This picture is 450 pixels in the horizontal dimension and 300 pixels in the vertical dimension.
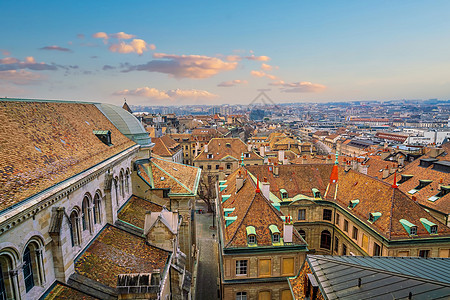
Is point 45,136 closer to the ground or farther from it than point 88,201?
farther from it

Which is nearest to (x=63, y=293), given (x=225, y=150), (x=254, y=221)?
(x=254, y=221)

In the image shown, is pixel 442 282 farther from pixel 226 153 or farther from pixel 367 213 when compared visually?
pixel 226 153

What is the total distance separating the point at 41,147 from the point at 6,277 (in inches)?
305

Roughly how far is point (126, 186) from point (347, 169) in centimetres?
3253

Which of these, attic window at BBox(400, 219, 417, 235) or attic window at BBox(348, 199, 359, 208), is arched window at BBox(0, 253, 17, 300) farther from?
attic window at BBox(348, 199, 359, 208)

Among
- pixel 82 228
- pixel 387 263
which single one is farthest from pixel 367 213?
pixel 82 228

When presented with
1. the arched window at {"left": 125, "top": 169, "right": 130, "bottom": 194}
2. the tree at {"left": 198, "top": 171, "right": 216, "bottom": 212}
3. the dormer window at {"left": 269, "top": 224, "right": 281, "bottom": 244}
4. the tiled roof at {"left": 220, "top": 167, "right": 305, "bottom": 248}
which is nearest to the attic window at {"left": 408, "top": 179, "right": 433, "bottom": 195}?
the tiled roof at {"left": 220, "top": 167, "right": 305, "bottom": 248}

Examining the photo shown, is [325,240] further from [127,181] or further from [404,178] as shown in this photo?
[127,181]

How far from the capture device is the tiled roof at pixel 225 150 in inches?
2891

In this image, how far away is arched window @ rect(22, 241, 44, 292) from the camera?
14.3 metres

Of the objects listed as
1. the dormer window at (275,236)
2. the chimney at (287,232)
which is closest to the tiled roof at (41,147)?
the dormer window at (275,236)

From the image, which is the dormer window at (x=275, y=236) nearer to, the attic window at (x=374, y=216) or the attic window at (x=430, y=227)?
the attic window at (x=374, y=216)

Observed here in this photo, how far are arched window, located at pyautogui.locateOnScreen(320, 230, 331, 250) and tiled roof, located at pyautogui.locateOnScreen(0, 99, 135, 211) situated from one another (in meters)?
31.6

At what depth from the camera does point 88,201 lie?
20.8m
